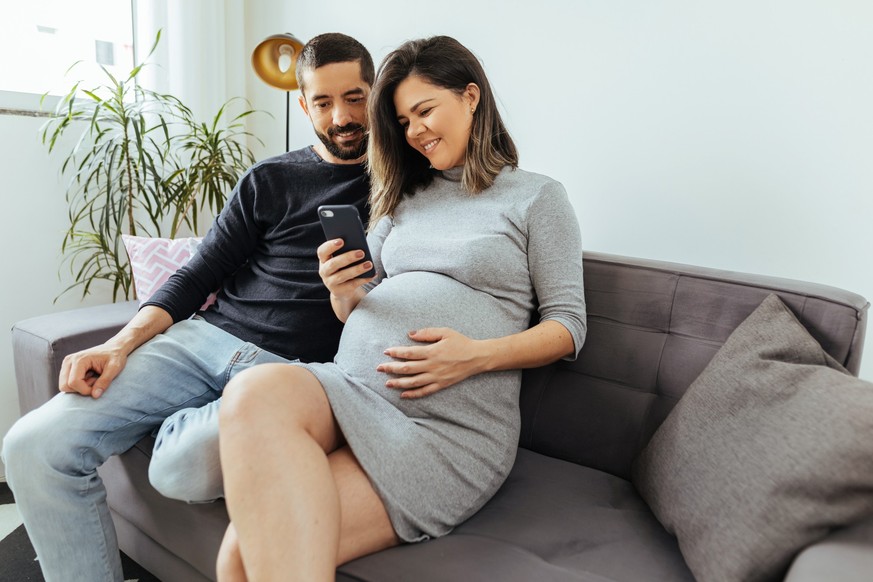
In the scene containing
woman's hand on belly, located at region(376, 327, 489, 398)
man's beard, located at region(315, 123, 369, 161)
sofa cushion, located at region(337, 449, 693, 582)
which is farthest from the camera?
man's beard, located at region(315, 123, 369, 161)

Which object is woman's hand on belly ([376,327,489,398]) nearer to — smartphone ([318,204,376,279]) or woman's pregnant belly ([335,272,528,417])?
woman's pregnant belly ([335,272,528,417])

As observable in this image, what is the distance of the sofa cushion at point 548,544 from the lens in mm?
942

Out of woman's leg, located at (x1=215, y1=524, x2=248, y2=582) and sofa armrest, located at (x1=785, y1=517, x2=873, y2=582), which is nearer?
sofa armrest, located at (x1=785, y1=517, x2=873, y2=582)

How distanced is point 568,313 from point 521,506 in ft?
1.24

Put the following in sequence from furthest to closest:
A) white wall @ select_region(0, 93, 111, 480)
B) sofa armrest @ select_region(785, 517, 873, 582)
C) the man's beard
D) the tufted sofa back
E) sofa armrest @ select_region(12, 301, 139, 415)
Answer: white wall @ select_region(0, 93, 111, 480) < the man's beard < sofa armrest @ select_region(12, 301, 139, 415) < the tufted sofa back < sofa armrest @ select_region(785, 517, 873, 582)

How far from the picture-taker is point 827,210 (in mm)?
1466

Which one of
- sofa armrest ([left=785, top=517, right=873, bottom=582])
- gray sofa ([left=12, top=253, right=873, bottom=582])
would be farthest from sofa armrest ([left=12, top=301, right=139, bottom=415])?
sofa armrest ([left=785, top=517, right=873, bottom=582])

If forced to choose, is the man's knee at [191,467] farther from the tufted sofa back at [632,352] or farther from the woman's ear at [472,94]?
the woman's ear at [472,94]

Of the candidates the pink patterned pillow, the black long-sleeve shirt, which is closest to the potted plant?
the pink patterned pillow

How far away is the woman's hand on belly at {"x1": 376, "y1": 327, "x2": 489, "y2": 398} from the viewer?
3.59ft

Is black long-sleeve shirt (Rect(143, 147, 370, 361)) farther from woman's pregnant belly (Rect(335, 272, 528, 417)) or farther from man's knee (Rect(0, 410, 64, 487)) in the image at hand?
man's knee (Rect(0, 410, 64, 487))

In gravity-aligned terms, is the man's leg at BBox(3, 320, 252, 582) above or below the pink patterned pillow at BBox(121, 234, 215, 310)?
below

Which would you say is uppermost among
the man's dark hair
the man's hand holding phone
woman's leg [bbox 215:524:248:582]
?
the man's dark hair

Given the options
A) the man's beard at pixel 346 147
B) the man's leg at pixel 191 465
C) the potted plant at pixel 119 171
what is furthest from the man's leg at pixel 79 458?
the potted plant at pixel 119 171
